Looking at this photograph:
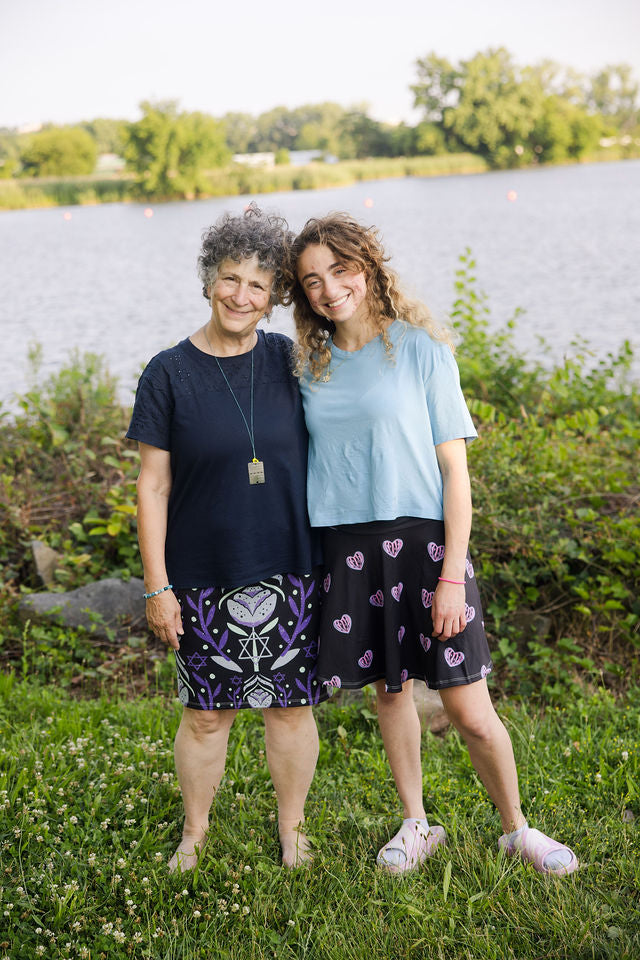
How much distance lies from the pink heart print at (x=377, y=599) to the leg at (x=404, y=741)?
0.29 meters

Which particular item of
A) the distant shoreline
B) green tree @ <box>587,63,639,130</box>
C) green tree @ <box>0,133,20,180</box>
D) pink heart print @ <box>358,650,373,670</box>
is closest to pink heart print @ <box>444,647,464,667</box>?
pink heart print @ <box>358,650,373,670</box>

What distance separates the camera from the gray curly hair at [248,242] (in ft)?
8.05

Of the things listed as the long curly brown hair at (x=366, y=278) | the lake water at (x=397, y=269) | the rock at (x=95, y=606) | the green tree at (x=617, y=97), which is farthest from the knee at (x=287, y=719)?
the green tree at (x=617, y=97)

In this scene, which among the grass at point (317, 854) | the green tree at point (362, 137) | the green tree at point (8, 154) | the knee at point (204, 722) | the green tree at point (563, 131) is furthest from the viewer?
the green tree at point (362, 137)

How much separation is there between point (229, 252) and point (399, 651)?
1316 mm

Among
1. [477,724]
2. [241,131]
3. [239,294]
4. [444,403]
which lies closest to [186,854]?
[477,724]

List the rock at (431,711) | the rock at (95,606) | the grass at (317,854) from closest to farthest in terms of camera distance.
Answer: the grass at (317,854), the rock at (431,711), the rock at (95,606)

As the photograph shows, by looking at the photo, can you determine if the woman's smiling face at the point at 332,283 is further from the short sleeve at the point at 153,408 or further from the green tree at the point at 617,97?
the green tree at the point at 617,97

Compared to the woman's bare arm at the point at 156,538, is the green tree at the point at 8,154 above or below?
above

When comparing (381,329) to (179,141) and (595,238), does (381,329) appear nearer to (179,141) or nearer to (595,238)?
(595,238)

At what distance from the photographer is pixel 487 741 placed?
251 cm

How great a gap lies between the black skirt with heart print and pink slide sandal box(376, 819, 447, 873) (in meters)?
0.54

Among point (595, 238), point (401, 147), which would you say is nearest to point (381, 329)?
point (595, 238)

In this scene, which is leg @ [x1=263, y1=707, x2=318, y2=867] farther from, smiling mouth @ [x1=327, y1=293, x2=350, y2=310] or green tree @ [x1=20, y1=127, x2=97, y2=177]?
green tree @ [x1=20, y1=127, x2=97, y2=177]
